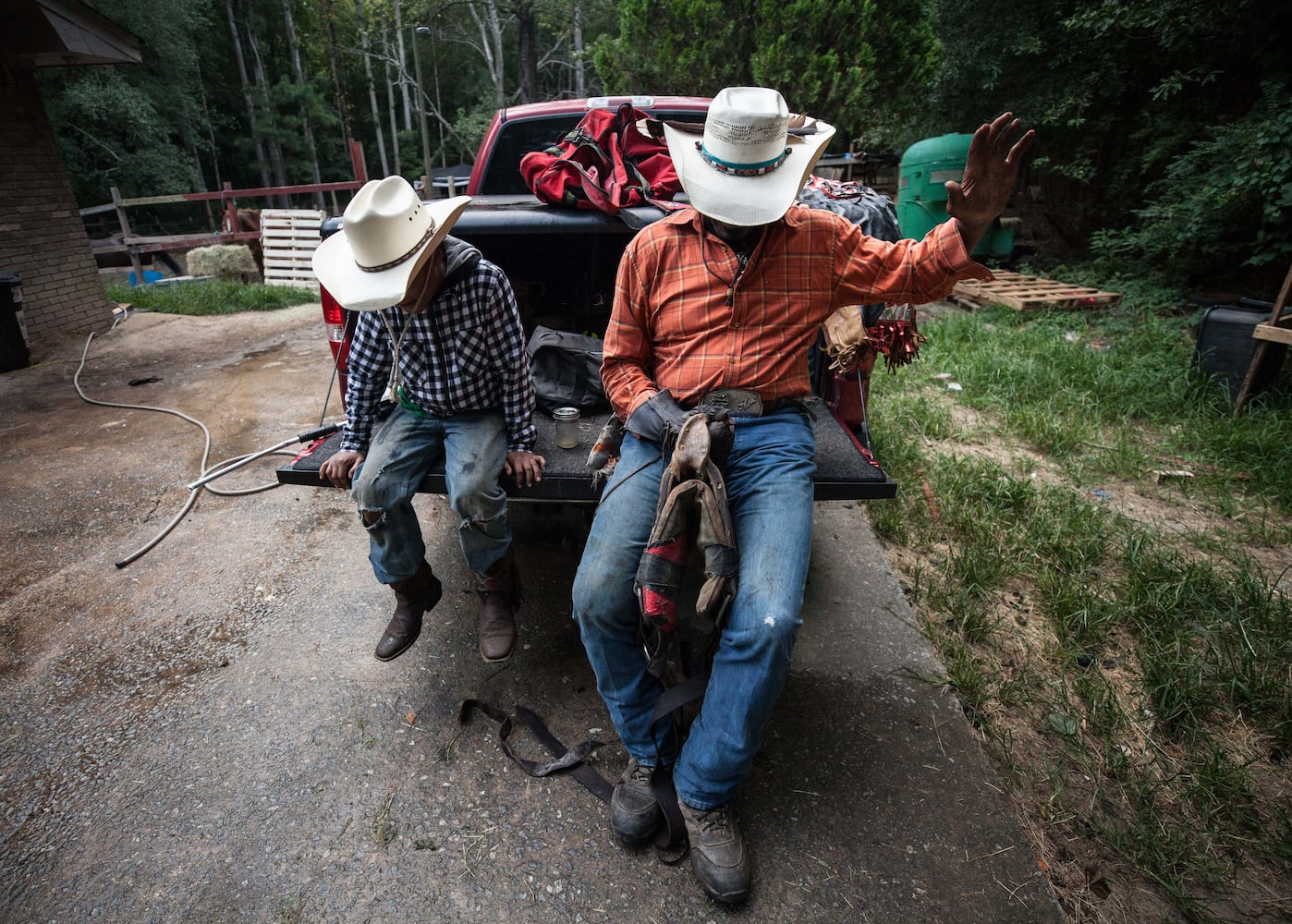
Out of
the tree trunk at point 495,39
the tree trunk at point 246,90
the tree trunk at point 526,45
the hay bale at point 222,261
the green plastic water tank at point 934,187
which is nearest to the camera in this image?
the green plastic water tank at point 934,187

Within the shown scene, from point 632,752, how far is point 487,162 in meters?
4.00

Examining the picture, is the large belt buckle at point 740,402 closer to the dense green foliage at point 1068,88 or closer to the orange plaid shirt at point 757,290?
the orange plaid shirt at point 757,290

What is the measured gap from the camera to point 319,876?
6.06ft

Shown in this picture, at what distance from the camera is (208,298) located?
9.59 meters

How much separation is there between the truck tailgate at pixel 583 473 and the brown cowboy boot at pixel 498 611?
0.31 m

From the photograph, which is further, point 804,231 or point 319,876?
point 804,231

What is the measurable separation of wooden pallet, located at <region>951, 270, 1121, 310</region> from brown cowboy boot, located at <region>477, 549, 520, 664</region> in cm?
677

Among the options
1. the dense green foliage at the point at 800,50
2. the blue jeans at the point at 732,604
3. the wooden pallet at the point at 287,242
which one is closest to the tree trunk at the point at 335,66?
the wooden pallet at the point at 287,242

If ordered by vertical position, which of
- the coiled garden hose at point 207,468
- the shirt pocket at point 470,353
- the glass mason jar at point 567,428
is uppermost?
the shirt pocket at point 470,353

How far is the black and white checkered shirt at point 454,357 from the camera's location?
2.51m

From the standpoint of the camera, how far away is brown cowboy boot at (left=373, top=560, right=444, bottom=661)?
257 cm

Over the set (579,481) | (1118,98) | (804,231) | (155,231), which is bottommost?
(155,231)

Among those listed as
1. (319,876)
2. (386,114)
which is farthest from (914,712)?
(386,114)

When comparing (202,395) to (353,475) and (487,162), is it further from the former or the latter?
(353,475)
